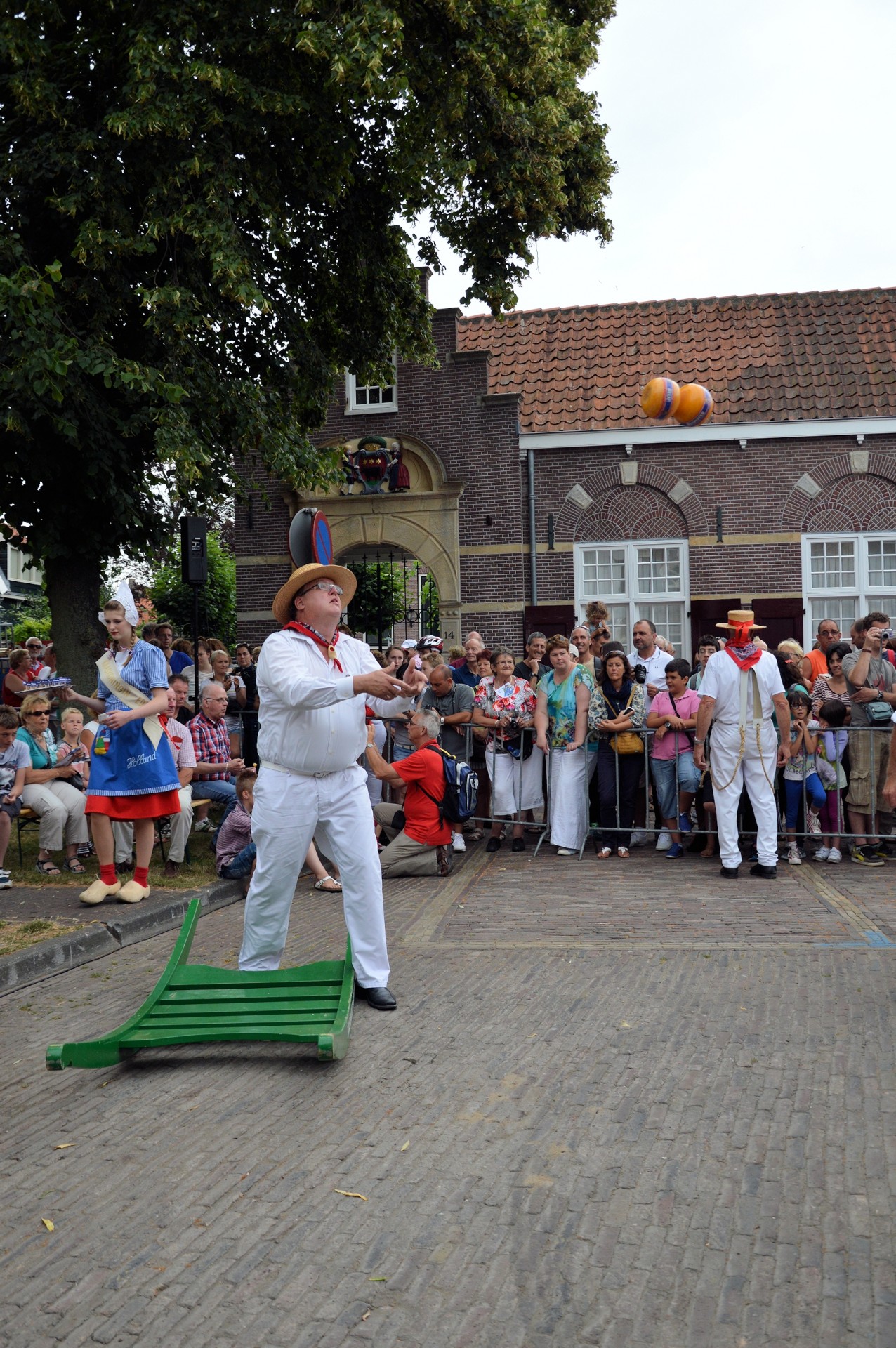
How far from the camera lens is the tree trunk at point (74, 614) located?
41.4 ft

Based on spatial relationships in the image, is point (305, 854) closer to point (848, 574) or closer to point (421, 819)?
point (421, 819)

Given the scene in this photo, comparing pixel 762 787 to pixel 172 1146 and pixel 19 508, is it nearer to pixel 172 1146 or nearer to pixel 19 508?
pixel 172 1146

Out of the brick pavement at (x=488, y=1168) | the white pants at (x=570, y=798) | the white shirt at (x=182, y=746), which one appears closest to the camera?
the brick pavement at (x=488, y=1168)

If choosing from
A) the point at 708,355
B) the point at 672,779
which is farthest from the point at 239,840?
the point at 708,355

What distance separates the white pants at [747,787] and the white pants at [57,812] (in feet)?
16.8

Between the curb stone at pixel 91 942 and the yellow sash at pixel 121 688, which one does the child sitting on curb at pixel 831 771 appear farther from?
the yellow sash at pixel 121 688

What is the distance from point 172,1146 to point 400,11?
10.6 meters

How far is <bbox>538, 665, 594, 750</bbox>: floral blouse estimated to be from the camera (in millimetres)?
11062

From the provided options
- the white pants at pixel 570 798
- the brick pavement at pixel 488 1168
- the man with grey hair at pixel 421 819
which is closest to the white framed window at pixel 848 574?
the white pants at pixel 570 798

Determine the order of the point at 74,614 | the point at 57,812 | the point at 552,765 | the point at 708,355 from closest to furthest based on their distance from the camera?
1. the point at 57,812
2. the point at 552,765
3. the point at 74,614
4. the point at 708,355

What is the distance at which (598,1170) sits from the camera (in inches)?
155

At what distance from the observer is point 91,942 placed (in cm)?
746

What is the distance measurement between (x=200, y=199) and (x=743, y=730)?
6.99 m

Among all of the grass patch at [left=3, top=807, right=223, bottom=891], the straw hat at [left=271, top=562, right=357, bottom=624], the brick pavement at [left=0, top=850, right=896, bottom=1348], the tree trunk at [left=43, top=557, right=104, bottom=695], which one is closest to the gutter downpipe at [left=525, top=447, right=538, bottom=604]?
the tree trunk at [left=43, top=557, right=104, bottom=695]
